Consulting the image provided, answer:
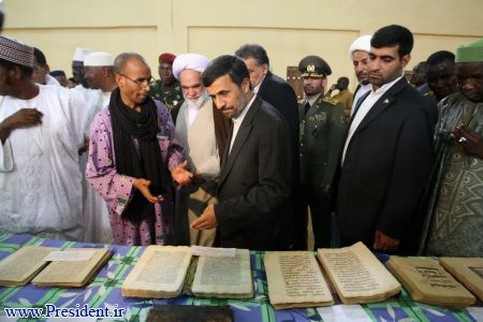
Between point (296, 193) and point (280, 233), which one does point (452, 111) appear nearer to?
point (280, 233)

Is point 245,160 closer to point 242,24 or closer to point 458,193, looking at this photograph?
point 458,193

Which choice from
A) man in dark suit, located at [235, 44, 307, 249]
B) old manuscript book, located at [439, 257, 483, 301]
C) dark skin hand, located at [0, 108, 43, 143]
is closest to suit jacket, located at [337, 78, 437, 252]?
old manuscript book, located at [439, 257, 483, 301]

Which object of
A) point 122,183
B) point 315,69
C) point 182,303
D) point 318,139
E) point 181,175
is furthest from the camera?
point 315,69

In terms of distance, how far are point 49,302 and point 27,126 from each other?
108 centimetres

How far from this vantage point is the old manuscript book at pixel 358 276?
1.27 m

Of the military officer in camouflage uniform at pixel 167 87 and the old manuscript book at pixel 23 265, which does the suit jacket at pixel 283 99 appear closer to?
the military officer in camouflage uniform at pixel 167 87

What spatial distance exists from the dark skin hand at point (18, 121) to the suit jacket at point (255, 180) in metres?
1.04

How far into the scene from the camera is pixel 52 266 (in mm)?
1445

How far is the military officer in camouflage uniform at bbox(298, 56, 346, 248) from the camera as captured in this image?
2998 mm

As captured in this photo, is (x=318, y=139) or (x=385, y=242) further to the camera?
(x=318, y=139)

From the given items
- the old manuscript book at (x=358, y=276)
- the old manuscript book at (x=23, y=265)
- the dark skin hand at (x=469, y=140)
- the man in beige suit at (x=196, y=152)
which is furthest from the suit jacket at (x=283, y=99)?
the old manuscript book at (x=23, y=265)

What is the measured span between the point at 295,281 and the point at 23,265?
1.08 meters

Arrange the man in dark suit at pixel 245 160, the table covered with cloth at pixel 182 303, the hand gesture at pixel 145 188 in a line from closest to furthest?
the table covered with cloth at pixel 182 303, the man in dark suit at pixel 245 160, the hand gesture at pixel 145 188

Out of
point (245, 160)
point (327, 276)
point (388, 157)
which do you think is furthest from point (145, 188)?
point (388, 157)
